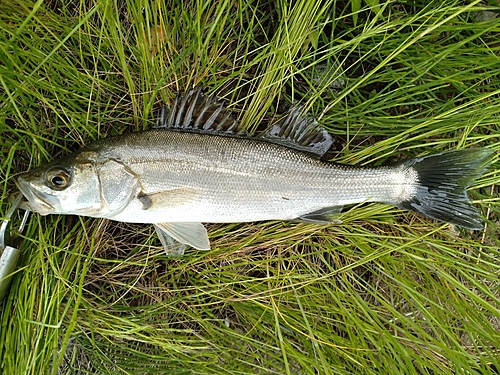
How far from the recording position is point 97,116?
7.31 feet

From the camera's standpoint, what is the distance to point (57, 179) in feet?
6.44

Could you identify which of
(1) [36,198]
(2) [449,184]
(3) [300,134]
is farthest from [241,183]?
(2) [449,184]

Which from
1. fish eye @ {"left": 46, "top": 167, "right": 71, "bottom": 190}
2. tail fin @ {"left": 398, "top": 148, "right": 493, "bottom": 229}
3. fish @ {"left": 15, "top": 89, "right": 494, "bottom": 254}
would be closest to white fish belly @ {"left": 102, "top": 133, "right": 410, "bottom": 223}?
fish @ {"left": 15, "top": 89, "right": 494, "bottom": 254}

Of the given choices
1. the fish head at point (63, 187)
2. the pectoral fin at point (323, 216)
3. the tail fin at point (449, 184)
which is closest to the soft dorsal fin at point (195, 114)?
the fish head at point (63, 187)

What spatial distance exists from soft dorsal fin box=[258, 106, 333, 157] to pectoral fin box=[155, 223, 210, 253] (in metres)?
0.65

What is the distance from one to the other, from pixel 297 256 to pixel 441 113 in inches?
48.0

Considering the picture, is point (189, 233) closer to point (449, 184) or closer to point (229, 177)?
point (229, 177)

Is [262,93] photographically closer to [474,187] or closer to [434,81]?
[434,81]

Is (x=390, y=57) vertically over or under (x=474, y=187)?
over

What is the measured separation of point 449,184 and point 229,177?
1.23 metres

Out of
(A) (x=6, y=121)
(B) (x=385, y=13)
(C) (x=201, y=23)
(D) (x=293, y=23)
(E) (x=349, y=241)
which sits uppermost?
(B) (x=385, y=13)

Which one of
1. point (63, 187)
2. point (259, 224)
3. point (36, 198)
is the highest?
point (259, 224)

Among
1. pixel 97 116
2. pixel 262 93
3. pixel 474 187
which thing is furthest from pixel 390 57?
pixel 97 116

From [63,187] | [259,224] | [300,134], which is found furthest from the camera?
[259,224]
